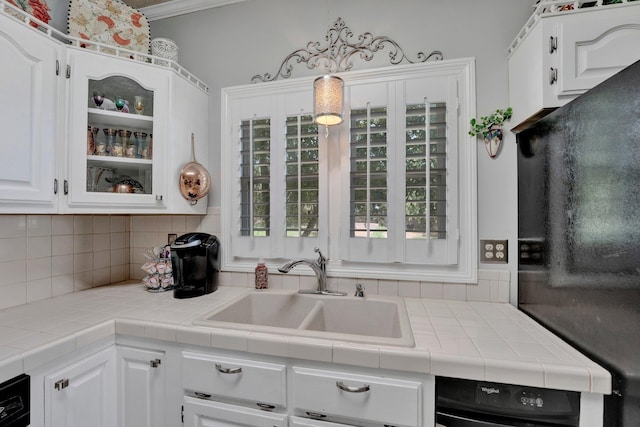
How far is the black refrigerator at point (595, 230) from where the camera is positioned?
73 cm

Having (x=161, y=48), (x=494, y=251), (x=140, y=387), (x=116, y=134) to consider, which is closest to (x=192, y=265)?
(x=140, y=387)

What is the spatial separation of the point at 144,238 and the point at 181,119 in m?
0.84

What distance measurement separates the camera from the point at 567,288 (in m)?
0.98

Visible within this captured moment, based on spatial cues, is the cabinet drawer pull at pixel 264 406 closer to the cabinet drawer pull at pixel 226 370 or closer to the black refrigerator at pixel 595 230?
the cabinet drawer pull at pixel 226 370

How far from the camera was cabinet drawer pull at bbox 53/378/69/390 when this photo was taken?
3.26ft

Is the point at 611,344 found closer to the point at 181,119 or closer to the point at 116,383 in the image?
the point at 116,383

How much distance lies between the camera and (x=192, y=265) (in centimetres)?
150

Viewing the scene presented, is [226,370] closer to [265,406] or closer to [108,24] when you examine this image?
[265,406]

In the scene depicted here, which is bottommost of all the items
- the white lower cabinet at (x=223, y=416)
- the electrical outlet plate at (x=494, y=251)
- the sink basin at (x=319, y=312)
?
the white lower cabinet at (x=223, y=416)

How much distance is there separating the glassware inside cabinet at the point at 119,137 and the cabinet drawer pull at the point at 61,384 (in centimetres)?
78

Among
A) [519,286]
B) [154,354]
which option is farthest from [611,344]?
[154,354]

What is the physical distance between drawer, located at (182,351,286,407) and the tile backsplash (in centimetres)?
61

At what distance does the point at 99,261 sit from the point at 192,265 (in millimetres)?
687

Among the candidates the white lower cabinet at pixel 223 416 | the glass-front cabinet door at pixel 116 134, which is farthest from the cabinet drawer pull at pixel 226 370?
the glass-front cabinet door at pixel 116 134
